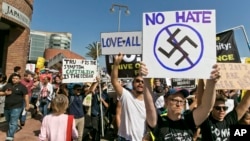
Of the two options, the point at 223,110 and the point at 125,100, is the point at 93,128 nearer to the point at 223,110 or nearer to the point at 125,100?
the point at 125,100

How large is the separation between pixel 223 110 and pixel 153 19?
3.94ft

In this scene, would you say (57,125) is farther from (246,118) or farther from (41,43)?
(41,43)

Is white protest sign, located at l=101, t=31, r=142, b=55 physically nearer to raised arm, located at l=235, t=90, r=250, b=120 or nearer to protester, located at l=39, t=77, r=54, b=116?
raised arm, located at l=235, t=90, r=250, b=120

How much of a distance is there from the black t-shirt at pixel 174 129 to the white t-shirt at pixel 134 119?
1116 millimetres

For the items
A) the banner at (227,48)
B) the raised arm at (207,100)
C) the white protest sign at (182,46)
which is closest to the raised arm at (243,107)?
the raised arm at (207,100)

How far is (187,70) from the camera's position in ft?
9.19

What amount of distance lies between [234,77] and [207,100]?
2.88 ft

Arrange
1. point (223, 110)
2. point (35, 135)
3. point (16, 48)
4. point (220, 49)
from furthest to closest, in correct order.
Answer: point (16, 48)
point (35, 135)
point (220, 49)
point (223, 110)

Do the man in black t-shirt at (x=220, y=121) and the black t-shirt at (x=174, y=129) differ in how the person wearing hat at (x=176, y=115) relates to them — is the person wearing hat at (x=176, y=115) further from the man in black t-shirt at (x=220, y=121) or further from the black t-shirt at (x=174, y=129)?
the man in black t-shirt at (x=220, y=121)

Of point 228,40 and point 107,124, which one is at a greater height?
point 228,40

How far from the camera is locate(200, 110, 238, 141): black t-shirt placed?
304 cm

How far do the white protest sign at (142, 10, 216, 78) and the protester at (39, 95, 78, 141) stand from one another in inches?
74.6

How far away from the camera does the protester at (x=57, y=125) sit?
4.23 m

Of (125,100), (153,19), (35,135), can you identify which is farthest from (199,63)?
(35,135)
